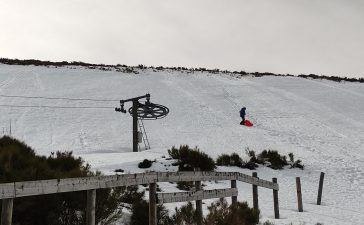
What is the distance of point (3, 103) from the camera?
27281mm

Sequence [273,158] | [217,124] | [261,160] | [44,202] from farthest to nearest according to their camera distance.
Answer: [217,124] → [273,158] → [261,160] → [44,202]

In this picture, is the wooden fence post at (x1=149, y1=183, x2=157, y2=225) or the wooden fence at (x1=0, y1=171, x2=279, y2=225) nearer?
the wooden fence at (x1=0, y1=171, x2=279, y2=225)

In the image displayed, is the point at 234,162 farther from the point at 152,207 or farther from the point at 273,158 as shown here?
the point at 152,207

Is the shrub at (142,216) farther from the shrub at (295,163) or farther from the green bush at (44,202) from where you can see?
the shrub at (295,163)

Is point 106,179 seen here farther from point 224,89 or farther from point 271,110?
point 224,89

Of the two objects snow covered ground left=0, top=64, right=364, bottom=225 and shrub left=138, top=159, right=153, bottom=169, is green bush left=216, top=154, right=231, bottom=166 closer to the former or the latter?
snow covered ground left=0, top=64, right=364, bottom=225

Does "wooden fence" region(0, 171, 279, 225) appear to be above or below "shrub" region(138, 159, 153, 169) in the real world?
above

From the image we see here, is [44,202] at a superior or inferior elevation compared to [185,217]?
superior

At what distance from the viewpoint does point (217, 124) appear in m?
25.5

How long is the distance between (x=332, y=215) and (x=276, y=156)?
7333mm

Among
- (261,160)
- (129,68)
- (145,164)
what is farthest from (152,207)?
(129,68)

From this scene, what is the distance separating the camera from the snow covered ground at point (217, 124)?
50.9 feet

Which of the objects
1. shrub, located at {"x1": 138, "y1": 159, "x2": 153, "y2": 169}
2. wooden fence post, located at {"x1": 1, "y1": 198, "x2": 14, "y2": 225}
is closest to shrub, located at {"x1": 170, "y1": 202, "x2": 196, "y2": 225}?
wooden fence post, located at {"x1": 1, "y1": 198, "x2": 14, "y2": 225}

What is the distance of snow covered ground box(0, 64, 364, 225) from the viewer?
15523 millimetres
